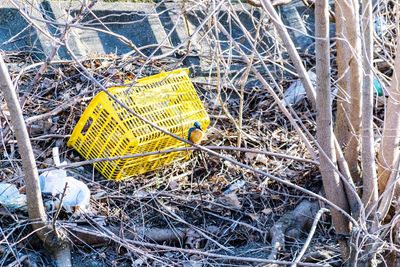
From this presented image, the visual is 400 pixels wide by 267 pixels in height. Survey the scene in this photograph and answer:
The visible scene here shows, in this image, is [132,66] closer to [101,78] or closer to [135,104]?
[101,78]

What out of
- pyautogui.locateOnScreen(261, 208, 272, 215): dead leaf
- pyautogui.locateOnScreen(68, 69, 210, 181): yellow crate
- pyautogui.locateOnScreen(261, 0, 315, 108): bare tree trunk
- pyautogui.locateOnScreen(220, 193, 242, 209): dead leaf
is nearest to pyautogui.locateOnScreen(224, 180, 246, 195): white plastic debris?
pyautogui.locateOnScreen(220, 193, 242, 209): dead leaf

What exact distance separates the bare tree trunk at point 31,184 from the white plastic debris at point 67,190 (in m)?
0.27

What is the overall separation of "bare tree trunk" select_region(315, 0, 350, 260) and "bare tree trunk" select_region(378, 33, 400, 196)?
224 mm

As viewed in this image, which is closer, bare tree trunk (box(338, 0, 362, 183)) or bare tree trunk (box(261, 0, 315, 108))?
bare tree trunk (box(261, 0, 315, 108))

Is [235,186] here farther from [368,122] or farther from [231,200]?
[368,122]

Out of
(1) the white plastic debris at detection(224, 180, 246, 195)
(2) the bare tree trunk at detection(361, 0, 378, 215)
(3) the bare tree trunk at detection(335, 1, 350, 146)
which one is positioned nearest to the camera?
(2) the bare tree trunk at detection(361, 0, 378, 215)

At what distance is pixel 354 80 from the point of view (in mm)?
3877

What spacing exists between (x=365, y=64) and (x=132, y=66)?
2.26m

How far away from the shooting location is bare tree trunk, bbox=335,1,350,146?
3817mm

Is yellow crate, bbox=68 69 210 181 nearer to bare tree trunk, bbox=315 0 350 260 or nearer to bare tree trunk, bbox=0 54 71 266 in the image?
bare tree trunk, bbox=0 54 71 266

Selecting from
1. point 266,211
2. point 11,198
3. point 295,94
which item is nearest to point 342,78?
point 266,211

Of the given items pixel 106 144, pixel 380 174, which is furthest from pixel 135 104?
pixel 380 174

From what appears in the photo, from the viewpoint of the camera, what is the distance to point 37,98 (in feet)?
16.7

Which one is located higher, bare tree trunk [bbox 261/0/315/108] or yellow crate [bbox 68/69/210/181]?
bare tree trunk [bbox 261/0/315/108]
